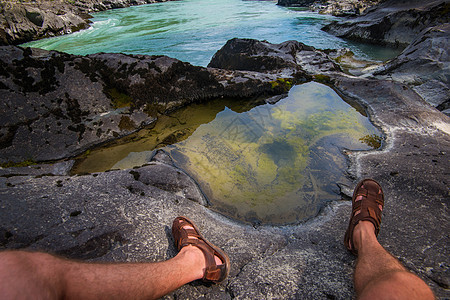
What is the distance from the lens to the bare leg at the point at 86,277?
1.39 metres

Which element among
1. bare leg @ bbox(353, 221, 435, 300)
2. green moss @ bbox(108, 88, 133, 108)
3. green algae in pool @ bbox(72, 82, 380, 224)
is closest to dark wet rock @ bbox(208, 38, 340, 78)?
green algae in pool @ bbox(72, 82, 380, 224)

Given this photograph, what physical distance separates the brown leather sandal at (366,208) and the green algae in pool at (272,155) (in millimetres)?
650

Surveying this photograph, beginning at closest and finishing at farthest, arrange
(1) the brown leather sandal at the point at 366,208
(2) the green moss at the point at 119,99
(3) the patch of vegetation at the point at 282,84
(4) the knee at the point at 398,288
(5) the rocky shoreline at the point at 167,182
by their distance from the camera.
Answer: (4) the knee at the point at 398,288
(5) the rocky shoreline at the point at 167,182
(1) the brown leather sandal at the point at 366,208
(2) the green moss at the point at 119,99
(3) the patch of vegetation at the point at 282,84

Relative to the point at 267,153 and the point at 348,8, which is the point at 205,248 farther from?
the point at 348,8

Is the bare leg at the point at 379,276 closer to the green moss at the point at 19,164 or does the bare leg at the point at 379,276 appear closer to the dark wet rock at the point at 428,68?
the green moss at the point at 19,164

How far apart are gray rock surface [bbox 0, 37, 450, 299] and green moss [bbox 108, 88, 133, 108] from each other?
7.03 ft

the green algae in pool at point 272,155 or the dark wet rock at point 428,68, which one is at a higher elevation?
the dark wet rock at point 428,68

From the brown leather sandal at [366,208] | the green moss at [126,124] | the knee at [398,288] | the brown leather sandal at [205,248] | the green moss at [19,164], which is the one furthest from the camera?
the green moss at [126,124]

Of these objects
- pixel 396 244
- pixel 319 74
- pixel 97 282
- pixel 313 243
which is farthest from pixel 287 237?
pixel 319 74

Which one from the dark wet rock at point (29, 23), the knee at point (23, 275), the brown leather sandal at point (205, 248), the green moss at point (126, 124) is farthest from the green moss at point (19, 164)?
the dark wet rock at point (29, 23)

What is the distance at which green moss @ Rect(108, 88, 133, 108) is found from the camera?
5.74 m

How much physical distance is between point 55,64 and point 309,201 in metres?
6.54

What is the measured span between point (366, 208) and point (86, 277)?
3.24 m

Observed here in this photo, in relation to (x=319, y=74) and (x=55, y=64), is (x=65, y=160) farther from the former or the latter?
(x=319, y=74)
